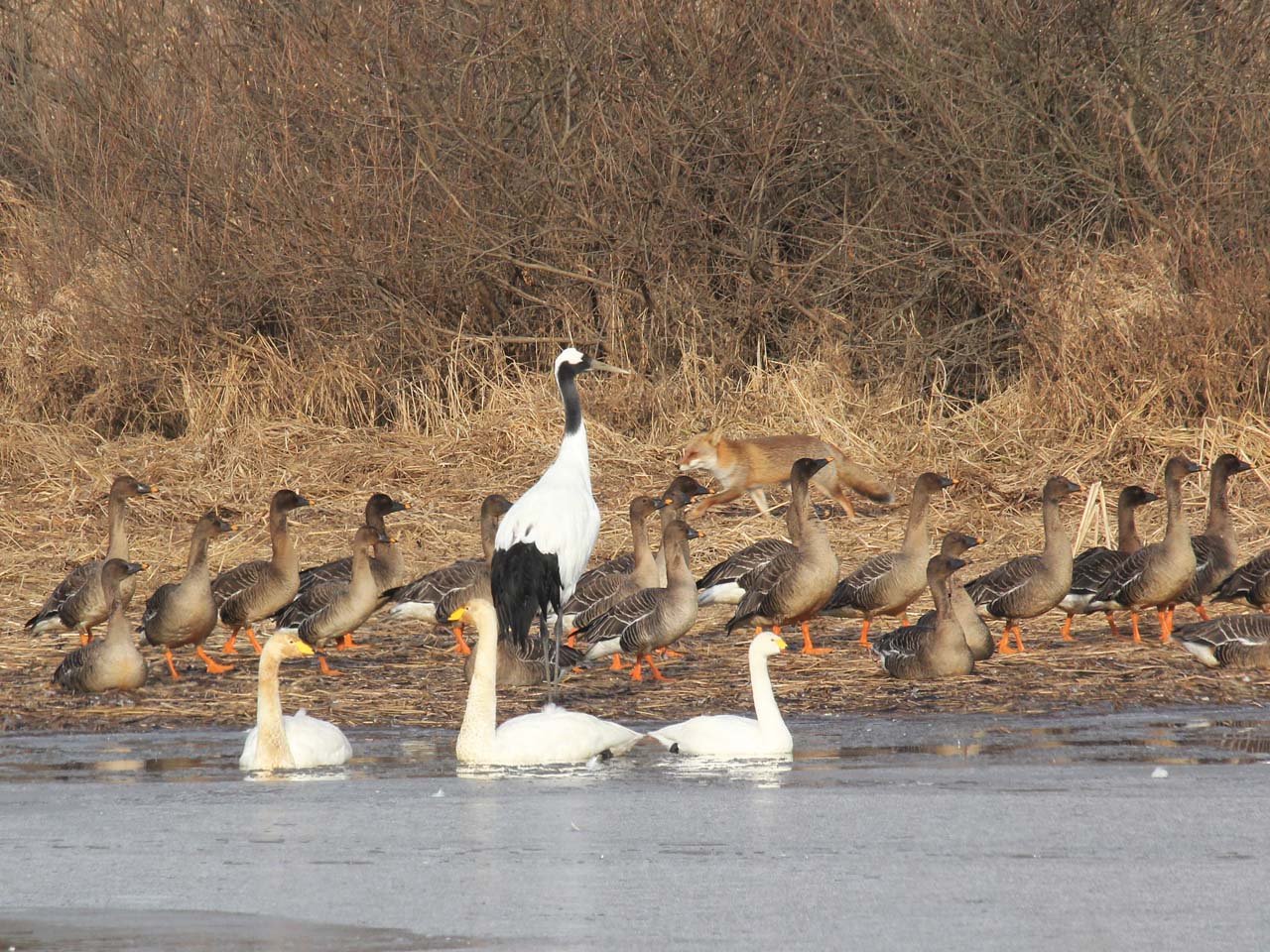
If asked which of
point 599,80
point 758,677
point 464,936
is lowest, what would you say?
A: point 464,936

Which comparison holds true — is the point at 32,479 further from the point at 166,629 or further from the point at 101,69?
the point at 166,629

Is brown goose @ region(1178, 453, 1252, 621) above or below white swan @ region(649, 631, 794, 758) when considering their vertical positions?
above

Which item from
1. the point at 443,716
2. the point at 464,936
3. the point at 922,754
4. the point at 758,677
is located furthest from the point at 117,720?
the point at 464,936

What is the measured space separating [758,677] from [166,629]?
4.99 m

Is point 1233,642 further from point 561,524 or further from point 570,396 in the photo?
point 570,396

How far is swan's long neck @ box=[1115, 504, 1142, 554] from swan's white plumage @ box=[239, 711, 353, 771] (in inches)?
286

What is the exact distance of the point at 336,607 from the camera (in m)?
13.3

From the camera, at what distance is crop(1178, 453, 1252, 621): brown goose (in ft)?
46.3

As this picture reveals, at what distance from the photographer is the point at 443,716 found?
1095cm

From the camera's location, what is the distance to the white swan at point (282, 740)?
29.4ft

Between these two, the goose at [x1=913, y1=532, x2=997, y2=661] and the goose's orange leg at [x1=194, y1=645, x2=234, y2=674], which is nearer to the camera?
the goose at [x1=913, y1=532, x2=997, y2=661]

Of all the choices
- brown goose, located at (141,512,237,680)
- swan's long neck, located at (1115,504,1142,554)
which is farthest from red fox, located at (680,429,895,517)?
brown goose, located at (141,512,237,680)

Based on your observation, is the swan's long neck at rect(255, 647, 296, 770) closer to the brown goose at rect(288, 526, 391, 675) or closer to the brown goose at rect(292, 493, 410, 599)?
the brown goose at rect(288, 526, 391, 675)

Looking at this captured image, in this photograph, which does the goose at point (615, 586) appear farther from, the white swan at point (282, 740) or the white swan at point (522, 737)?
the white swan at point (282, 740)
